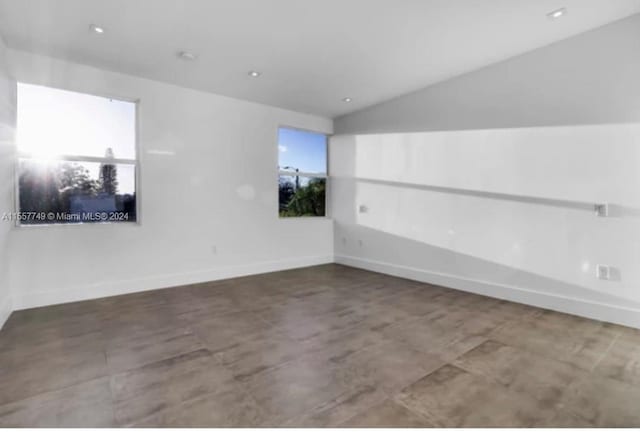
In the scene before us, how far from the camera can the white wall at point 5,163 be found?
121 inches

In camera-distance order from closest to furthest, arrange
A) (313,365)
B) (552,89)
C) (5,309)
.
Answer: (313,365) < (5,309) < (552,89)

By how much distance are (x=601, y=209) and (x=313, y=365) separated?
10.8 feet

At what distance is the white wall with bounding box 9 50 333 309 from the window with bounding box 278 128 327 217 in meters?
0.22

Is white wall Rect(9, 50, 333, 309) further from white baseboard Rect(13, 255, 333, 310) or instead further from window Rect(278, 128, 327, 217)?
window Rect(278, 128, 327, 217)

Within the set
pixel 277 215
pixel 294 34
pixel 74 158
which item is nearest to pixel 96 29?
pixel 74 158

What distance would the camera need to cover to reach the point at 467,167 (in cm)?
431

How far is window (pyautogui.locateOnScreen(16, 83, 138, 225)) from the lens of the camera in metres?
3.56

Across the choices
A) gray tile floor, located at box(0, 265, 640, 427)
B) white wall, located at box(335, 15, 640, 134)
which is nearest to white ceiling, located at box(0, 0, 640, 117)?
white wall, located at box(335, 15, 640, 134)

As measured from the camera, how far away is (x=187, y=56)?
11.9ft

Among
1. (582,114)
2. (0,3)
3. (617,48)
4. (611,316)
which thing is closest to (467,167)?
(582,114)

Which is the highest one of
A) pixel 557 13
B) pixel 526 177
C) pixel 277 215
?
pixel 557 13

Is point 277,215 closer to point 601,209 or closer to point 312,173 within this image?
point 312,173

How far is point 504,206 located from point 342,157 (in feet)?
9.86

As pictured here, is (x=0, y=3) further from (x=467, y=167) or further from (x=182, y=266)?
(x=467, y=167)
